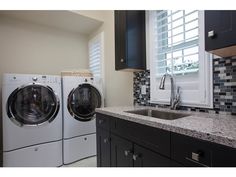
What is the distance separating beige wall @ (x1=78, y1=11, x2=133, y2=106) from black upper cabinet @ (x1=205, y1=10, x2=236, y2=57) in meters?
1.31

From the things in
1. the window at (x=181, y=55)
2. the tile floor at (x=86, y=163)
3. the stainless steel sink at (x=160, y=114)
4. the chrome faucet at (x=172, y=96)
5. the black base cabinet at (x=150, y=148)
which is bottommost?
the tile floor at (x=86, y=163)

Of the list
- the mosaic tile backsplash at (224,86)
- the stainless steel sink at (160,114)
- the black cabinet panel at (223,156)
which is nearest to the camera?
the black cabinet panel at (223,156)

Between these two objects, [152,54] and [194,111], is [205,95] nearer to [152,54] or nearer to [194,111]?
[194,111]

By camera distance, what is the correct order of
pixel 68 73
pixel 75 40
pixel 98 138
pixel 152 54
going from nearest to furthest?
pixel 98 138, pixel 152 54, pixel 68 73, pixel 75 40

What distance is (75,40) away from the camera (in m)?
3.29

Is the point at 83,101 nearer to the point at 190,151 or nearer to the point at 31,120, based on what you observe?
the point at 31,120

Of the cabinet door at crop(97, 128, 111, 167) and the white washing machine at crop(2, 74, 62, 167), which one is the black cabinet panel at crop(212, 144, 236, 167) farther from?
the white washing machine at crop(2, 74, 62, 167)

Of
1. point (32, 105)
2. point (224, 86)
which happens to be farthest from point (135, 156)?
point (32, 105)

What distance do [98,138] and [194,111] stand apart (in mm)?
1086

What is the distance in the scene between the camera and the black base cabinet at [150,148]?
30.0 inches

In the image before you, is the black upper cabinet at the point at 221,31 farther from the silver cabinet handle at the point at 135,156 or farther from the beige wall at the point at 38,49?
the beige wall at the point at 38,49

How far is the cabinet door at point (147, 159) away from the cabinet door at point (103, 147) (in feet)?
1.48

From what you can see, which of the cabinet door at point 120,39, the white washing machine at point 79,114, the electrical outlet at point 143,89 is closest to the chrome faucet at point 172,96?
the electrical outlet at point 143,89

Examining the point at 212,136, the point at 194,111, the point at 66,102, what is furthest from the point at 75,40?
the point at 212,136
